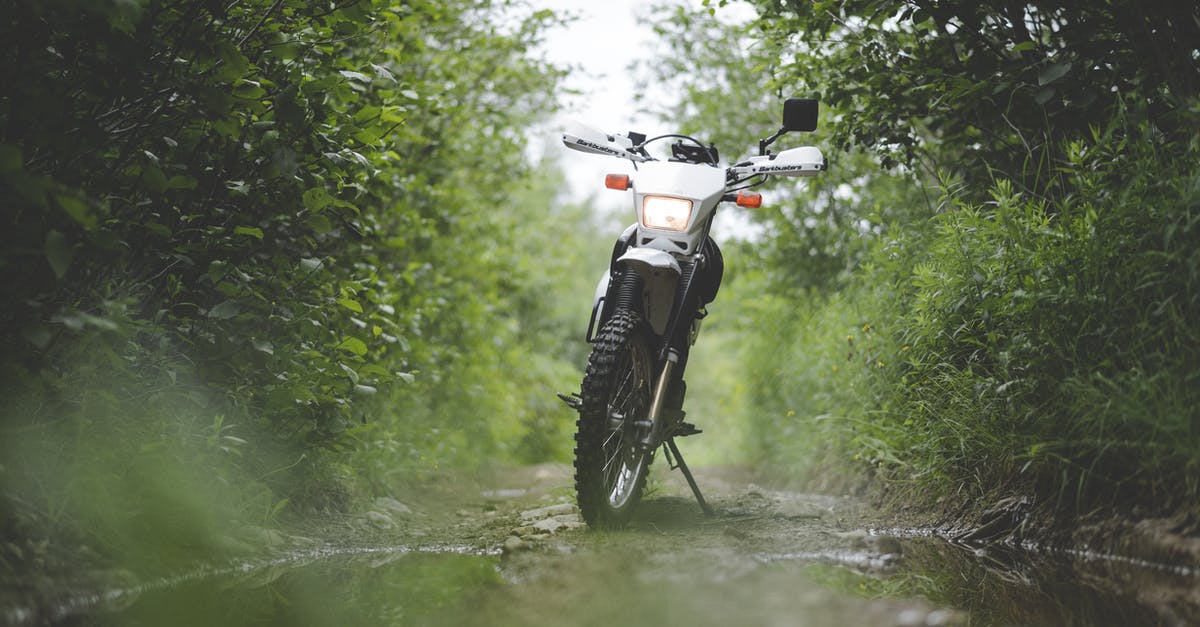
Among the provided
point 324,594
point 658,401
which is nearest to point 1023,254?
point 658,401

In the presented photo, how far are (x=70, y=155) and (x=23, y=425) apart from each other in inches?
33.8

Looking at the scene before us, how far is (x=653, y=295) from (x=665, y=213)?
0.36m

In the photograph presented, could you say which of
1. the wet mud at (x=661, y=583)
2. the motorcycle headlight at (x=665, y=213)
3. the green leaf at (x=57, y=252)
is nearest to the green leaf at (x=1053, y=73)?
the motorcycle headlight at (x=665, y=213)

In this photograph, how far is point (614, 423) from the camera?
11.8 feet

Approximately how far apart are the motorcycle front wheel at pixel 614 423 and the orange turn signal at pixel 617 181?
636mm

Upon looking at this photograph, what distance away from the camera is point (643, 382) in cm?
371

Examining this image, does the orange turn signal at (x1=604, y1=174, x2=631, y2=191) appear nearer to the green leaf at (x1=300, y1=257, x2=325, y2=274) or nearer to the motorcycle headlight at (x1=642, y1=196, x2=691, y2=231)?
the motorcycle headlight at (x1=642, y1=196, x2=691, y2=231)

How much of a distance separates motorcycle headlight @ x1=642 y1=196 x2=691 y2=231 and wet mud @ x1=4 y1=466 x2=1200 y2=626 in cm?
128

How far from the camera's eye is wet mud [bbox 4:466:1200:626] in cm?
225

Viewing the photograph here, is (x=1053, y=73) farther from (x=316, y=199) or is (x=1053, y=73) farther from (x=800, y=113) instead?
(x=316, y=199)

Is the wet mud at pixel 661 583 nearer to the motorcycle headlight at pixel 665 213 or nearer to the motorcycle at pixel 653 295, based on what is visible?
the motorcycle at pixel 653 295

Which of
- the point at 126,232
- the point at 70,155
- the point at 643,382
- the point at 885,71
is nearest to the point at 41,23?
the point at 70,155

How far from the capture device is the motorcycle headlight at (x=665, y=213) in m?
3.69

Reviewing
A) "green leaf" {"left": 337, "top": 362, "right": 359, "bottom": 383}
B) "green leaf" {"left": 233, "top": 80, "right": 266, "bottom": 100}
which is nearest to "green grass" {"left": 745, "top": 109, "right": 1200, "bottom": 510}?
"green leaf" {"left": 337, "top": 362, "right": 359, "bottom": 383}
